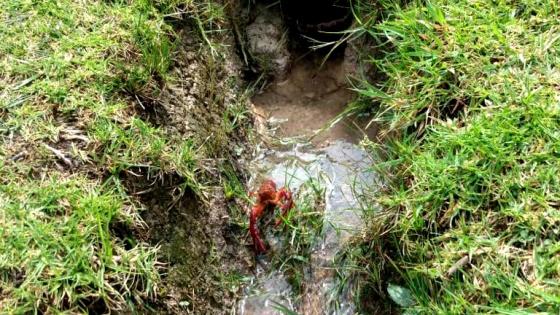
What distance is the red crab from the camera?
2.95 meters

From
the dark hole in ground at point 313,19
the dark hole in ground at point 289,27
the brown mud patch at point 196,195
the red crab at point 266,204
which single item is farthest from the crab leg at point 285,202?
the dark hole in ground at point 313,19

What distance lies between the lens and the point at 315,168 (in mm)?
3301

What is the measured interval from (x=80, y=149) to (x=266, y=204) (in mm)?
991

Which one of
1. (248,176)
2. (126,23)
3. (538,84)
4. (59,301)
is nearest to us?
(59,301)

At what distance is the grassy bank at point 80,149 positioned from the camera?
6.60 feet

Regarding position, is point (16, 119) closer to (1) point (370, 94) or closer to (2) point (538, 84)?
(1) point (370, 94)

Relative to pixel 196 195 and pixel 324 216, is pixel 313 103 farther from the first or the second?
pixel 196 195

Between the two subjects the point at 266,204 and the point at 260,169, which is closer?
the point at 266,204

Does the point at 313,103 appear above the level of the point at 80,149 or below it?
below

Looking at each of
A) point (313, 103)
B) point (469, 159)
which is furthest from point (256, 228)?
point (469, 159)

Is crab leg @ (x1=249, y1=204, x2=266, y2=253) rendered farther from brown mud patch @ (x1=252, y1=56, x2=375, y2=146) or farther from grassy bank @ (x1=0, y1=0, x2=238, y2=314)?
brown mud patch @ (x1=252, y1=56, x2=375, y2=146)

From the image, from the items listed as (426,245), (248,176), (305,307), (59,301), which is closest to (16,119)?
(59,301)

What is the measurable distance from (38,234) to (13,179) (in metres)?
0.29

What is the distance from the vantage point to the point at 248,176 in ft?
10.6
